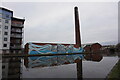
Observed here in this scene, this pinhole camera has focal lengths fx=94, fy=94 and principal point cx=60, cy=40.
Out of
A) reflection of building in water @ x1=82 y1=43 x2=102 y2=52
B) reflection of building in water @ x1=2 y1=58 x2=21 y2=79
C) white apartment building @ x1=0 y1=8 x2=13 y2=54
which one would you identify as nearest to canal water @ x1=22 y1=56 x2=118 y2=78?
reflection of building in water @ x1=2 y1=58 x2=21 y2=79

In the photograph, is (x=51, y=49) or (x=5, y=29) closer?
(x=51, y=49)

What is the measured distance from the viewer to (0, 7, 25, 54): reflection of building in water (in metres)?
35.8

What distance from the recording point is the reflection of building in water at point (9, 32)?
35.8 meters

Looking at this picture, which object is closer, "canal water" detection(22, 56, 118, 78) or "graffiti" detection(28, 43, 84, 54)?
"canal water" detection(22, 56, 118, 78)

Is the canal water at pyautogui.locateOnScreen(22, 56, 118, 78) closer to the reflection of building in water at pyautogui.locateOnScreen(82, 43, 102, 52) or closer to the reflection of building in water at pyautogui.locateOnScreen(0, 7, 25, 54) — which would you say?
the reflection of building in water at pyautogui.locateOnScreen(0, 7, 25, 54)

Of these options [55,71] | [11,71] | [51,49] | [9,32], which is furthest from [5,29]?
Answer: [55,71]

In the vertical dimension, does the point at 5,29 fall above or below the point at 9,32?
above

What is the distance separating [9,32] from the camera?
38.0 m

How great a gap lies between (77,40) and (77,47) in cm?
321

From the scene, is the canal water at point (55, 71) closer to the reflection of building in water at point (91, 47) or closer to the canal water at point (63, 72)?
the canal water at point (63, 72)

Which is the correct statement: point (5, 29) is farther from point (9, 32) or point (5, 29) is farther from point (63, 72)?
Result: point (63, 72)

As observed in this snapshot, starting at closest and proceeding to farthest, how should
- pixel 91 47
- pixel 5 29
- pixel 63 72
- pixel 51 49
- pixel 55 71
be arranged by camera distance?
pixel 63 72
pixel 55 71
pixel 51 49
pixel 5 29
pixel 91 47

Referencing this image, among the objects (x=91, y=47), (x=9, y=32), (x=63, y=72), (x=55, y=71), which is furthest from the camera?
(x=91, y=47)

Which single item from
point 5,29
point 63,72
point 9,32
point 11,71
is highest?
point 5,29
